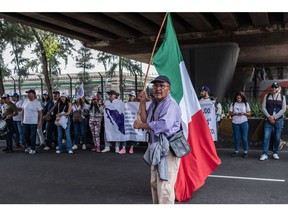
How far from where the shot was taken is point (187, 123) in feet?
16.6

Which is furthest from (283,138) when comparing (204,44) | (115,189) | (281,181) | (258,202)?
(204,44)

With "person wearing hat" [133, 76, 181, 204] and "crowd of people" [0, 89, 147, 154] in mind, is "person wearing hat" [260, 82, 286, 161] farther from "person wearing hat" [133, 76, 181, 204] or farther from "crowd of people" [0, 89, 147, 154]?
"person wearing hat" [133, 76, 181, 204]

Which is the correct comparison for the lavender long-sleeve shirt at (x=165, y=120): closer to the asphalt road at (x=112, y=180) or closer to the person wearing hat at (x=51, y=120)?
the asphalt road at (x=112, y=180)

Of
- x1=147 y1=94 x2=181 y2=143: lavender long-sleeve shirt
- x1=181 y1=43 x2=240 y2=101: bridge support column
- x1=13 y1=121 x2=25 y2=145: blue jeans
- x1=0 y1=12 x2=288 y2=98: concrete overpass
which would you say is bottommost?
x1=13 y1=121 x2=25 y2=145: blue jeans

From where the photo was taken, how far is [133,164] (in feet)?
25.8

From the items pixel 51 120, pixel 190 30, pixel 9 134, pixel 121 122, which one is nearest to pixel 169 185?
pixel 121 122

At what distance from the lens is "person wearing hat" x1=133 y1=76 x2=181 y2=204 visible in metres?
3.93

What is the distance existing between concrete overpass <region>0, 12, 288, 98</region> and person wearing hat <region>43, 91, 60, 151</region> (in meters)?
3.48

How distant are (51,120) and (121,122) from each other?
2094 mm

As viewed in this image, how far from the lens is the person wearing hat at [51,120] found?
997 centimetres

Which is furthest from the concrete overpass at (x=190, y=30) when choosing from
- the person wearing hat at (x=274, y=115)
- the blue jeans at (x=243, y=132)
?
the blue jeans at (x=243, y=132)

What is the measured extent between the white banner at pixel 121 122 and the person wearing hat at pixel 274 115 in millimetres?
3322

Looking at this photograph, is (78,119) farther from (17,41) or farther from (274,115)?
(17,41)

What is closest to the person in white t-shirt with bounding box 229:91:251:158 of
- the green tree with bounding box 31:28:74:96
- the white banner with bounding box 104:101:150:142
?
the white banner with bounding box 104:101:150:142
